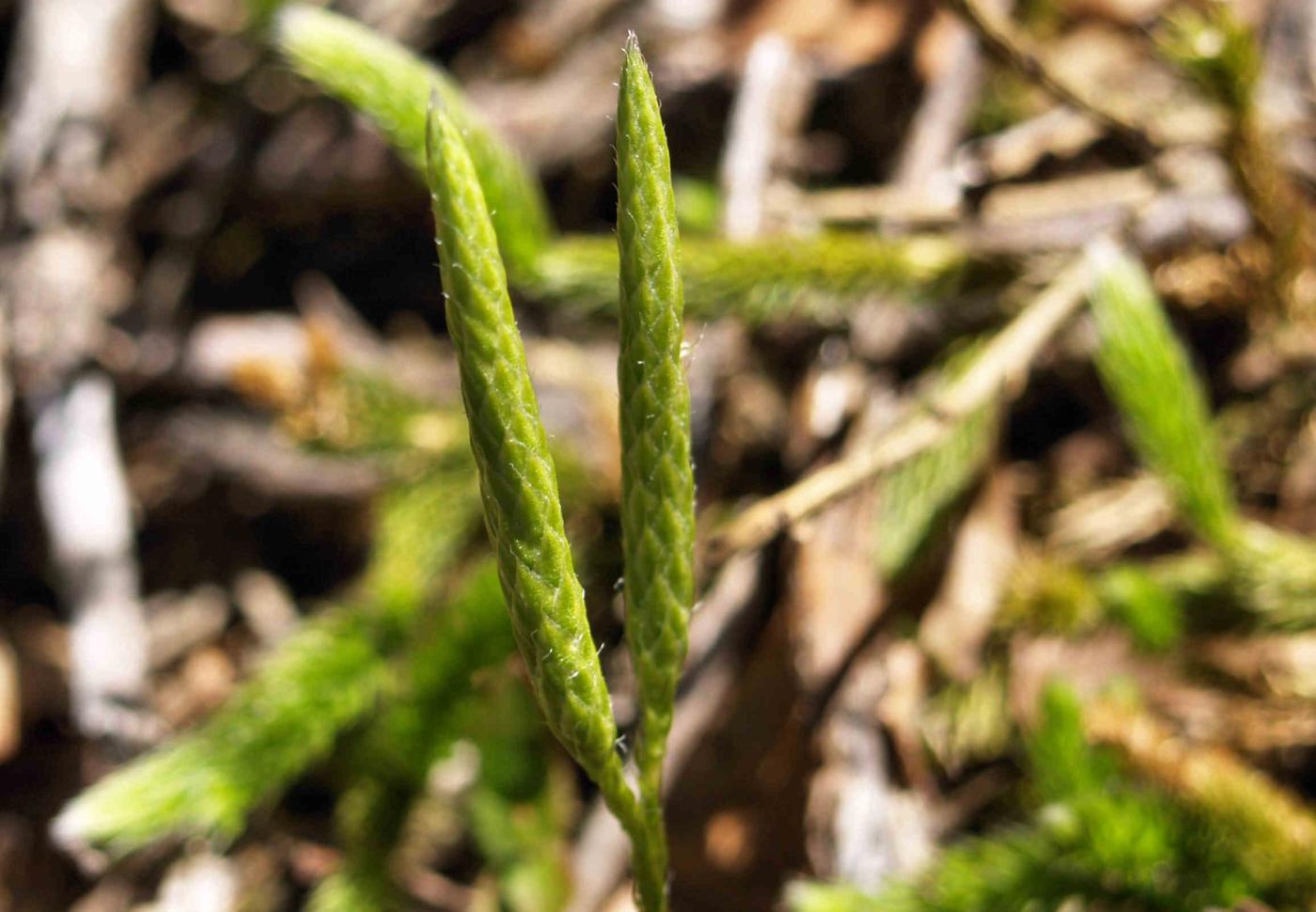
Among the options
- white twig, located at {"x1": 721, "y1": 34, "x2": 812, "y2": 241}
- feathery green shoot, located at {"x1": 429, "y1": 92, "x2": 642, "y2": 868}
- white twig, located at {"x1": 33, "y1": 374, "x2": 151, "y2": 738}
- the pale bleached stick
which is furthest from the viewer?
white twig, located at {"x1": 721, "y1": 34, "x2": 812, "y2": 241}

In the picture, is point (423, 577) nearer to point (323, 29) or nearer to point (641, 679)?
point (323, 29)

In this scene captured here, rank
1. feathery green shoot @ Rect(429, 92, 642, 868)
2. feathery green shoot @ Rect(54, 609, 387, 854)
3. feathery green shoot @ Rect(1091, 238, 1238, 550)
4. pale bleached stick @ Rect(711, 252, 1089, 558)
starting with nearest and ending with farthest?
feathery green shoot @ Rect(429, 92, 642, 868)
pale bleached stick @ Rect(711, 252, 1089, 558)
feathery green shoot @ Rect(54, 609, 387, 854)
feathery green shoot @ Rect(1091, 238, 1238, 550)

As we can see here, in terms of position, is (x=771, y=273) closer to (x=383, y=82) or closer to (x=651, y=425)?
(x=383, y=82)

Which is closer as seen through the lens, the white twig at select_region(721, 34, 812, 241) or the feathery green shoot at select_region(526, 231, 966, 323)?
the feathery green shoot at select_region(526, 231, 966, 323)

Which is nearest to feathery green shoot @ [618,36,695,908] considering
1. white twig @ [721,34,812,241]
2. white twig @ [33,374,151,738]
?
white twig @ [721,34,812,241]

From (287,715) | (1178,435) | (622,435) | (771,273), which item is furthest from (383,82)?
(1178,435)

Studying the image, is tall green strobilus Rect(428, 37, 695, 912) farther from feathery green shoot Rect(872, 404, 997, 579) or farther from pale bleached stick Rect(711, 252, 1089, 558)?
feathery green shoot Rect(872, 404, 997, 579)
